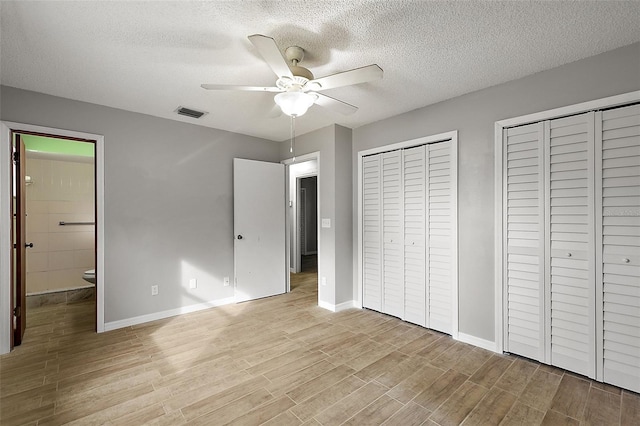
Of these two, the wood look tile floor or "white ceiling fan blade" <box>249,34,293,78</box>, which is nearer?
"white ceiling fan blade" <box>249,34,293,78</box>

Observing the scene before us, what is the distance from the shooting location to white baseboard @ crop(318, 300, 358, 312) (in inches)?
149

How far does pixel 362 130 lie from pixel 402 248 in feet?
5.38

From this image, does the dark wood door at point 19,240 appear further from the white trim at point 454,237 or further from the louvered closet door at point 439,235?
the white trim at point 454,237

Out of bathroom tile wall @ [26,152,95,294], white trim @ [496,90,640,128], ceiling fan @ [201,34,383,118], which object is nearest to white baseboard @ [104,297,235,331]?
bathroom tile wall @ [26,152,95,294]

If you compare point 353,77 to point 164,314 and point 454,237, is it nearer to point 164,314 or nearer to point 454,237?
point 454,237

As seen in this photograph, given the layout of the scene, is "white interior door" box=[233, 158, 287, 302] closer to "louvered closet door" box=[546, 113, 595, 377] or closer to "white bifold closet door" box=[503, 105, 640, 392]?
"white bifold closet door" box=[503, 105, 640, 392]

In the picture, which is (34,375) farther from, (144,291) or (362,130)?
(362,130)

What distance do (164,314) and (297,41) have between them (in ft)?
11.0

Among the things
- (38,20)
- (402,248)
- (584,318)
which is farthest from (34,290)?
(584,318)

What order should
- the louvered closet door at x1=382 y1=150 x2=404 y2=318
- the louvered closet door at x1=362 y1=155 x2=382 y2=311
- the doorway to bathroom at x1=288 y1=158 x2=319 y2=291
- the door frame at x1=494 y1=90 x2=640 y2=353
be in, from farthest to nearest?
the doorway to bathroom at x1=288 y1=158 x2=319 y2=291, the louvered closet door at x1=362 y1=155 x2=382 y2=311, the louvered closet door at x1=382 y1=150 x2=404 y2=318, the door frame at x1=494 y1=90 x2=640 y2=353

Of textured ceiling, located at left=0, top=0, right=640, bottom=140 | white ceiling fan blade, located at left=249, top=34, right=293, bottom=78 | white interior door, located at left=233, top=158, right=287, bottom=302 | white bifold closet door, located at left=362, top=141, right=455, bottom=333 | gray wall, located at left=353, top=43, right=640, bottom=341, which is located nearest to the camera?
white ceiling fan blade, located at left=249, top=34, right=293, bottom=78

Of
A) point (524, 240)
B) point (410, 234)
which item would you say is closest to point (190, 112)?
point (410, 234)

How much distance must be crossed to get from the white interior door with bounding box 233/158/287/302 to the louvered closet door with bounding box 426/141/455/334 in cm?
229

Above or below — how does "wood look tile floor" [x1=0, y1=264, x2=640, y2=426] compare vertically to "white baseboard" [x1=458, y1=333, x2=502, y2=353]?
below
